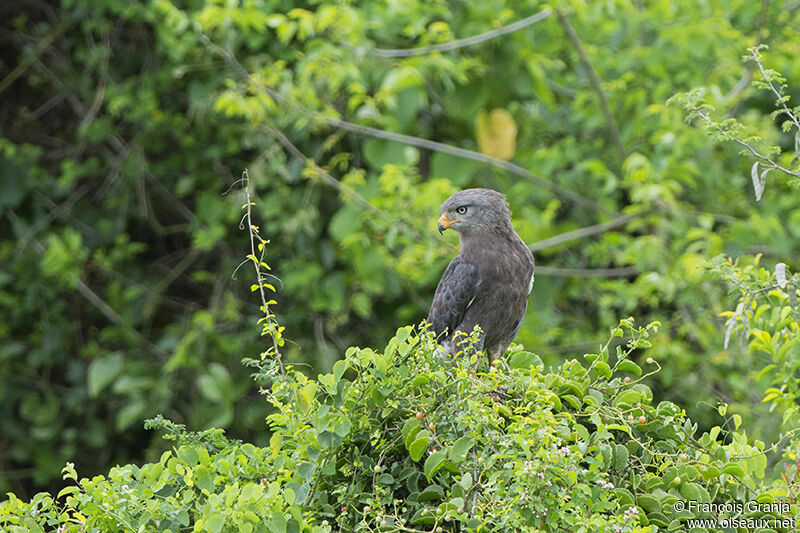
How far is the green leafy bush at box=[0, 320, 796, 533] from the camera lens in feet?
6.03

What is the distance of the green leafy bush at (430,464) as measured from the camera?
72.3 inches

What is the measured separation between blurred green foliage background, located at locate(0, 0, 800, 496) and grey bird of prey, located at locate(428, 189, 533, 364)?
5.34ft

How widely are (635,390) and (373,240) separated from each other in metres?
3.58

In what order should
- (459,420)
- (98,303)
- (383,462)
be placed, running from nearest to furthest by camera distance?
1. (459,420)
2. (383,462)
3. (98,303)

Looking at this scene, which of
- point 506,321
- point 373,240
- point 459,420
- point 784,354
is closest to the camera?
point 459,420

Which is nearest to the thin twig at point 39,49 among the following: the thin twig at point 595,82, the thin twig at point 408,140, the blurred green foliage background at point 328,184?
the blurred green foliage background at point 328,184

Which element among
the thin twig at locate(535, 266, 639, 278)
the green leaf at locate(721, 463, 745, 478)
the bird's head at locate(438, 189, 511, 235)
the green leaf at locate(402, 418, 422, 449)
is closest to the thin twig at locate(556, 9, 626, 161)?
the thin twig at locate(535, 266, 639, 278)

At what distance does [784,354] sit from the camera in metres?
2.82

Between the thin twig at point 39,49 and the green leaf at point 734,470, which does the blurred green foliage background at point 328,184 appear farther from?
the green leaf at point 734,470

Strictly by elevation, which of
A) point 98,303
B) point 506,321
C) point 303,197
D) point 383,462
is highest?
point 303,197

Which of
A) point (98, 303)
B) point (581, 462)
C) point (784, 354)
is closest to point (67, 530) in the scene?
point (581, 462)

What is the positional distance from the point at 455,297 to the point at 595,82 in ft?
8.24

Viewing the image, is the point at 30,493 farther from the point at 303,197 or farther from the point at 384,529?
the point at 384,529

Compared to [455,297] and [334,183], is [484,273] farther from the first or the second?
[334,183]
